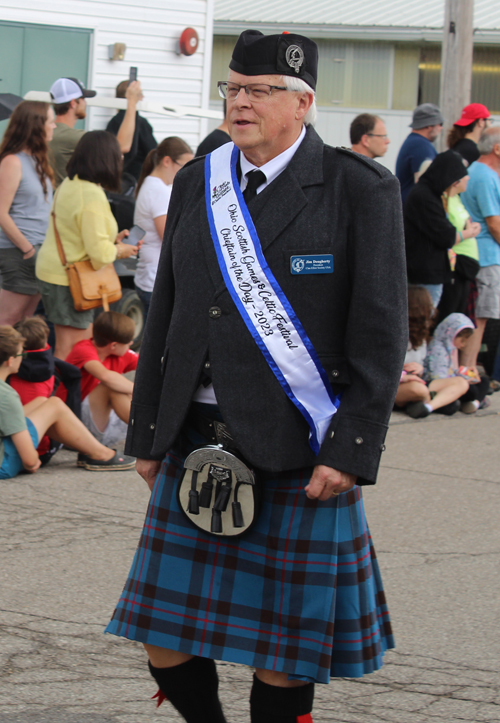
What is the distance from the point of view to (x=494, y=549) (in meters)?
4.72

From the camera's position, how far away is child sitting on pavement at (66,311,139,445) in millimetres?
5797

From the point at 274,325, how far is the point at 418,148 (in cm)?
677

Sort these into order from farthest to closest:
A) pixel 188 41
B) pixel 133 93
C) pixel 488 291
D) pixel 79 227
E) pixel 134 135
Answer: pixel 188 41, pixel 134 135, pixel 133 93, pixel 488 291, pixel 79 227

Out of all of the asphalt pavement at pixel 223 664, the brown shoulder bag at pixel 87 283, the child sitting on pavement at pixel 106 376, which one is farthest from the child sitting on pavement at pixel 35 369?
the brown shoulder bag at pixel 87 283

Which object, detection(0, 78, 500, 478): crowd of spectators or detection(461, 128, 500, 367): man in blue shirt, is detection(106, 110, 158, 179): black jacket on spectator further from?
detection(461, 128, 500, 367): man in blue shirt

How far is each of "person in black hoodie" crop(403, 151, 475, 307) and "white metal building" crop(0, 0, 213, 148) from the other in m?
4.28

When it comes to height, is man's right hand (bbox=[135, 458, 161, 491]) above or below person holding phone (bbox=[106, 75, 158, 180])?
below

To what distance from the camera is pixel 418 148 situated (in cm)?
877

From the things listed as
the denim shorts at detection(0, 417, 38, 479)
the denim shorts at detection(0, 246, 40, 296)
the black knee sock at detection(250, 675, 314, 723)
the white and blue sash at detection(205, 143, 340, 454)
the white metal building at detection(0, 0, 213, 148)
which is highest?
the white metal building at detection(0, 0, 213, 148)

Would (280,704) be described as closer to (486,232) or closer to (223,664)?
(223,664)

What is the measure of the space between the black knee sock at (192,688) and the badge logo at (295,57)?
4.78 ft

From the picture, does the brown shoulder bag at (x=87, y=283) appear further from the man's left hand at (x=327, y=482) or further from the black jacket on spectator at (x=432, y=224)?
the man's left hand at (x=327, y=482)

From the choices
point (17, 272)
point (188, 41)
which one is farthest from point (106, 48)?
point (17, 272)

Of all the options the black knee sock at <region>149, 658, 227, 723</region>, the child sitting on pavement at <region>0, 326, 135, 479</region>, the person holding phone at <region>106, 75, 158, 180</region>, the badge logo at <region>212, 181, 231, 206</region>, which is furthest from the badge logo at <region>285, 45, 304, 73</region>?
the person holding phone at <region>106, 75, 158, 180</region>
